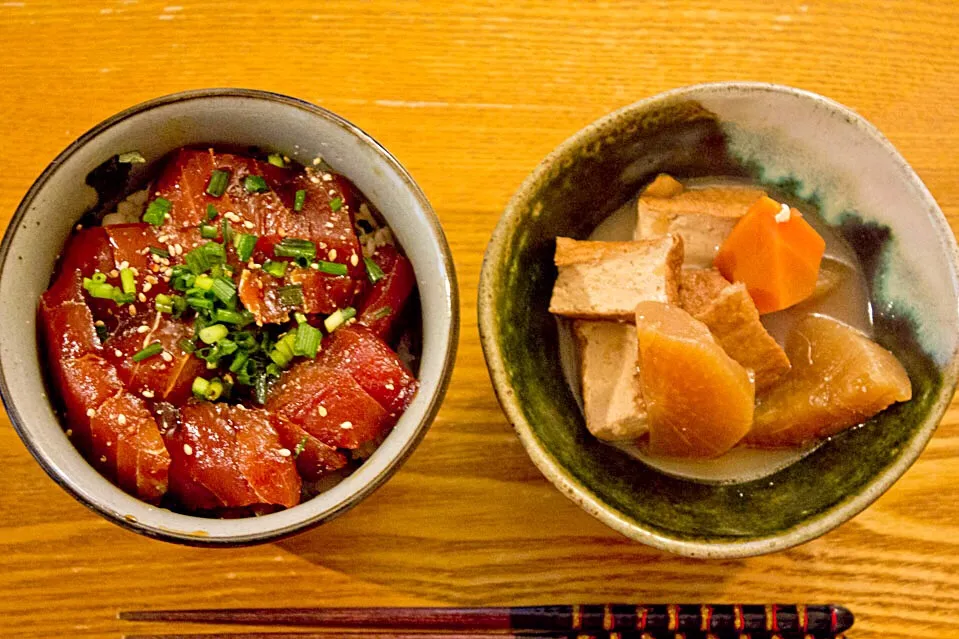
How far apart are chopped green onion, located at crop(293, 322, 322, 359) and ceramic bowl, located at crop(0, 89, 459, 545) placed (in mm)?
192

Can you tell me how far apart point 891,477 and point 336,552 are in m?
1.05

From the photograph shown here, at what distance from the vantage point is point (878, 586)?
5.46 ft

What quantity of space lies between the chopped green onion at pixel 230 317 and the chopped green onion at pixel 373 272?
0.23 metres

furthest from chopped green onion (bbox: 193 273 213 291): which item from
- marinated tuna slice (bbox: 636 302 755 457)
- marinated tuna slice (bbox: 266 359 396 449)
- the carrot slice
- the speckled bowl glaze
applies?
the carrot slice

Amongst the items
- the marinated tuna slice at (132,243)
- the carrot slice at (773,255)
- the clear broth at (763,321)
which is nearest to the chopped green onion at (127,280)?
the marinated tuna slice at (132,243)

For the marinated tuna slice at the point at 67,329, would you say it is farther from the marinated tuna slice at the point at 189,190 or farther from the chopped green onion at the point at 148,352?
the marinated tuna slice at the point at 189,190

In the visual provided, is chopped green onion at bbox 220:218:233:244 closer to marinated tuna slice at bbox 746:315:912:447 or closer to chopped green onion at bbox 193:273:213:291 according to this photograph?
chopped green onion at bbox 193:273:213:291

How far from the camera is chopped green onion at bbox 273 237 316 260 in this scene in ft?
4.72

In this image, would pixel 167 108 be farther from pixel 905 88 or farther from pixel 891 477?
pixel 905 88

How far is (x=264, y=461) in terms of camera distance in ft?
4.41

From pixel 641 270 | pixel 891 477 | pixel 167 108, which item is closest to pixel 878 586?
pixel 891 477

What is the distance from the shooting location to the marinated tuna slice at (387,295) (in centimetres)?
146

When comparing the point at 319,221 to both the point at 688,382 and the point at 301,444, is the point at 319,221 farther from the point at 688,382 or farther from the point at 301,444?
the point at 688,382

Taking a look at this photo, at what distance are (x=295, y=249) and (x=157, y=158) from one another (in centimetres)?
33
